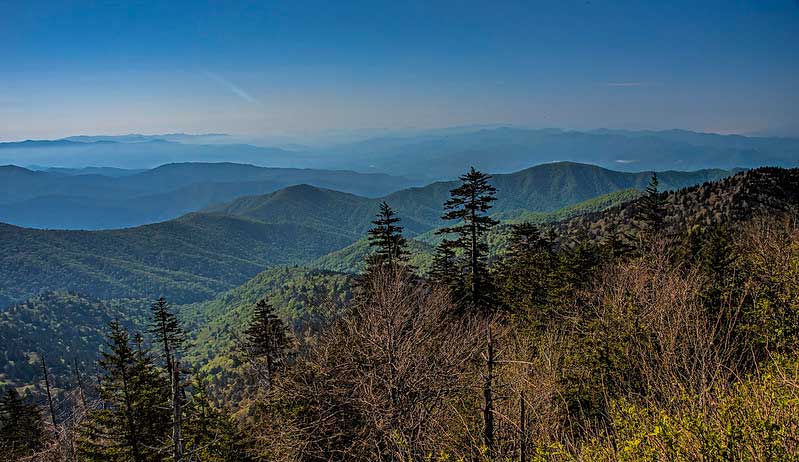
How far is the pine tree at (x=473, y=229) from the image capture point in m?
26.7

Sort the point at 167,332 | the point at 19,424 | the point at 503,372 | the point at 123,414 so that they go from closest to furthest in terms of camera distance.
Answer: the point at 503,372 < the point at 123,414 < the point at 167,332 < the point at 19,424

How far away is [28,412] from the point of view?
108 feet

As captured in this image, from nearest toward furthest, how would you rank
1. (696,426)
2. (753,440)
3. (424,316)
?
(753,440) < (696,426) < (424,316)

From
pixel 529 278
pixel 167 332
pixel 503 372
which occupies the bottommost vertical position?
pixel 167 332

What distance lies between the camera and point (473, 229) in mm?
27734

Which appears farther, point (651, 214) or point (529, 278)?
point (651, 214)

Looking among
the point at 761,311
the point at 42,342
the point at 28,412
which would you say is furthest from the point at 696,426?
the point at 42,342

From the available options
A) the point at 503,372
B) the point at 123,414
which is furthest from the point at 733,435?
the point at 123,414

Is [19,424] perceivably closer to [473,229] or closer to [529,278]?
[473,229]

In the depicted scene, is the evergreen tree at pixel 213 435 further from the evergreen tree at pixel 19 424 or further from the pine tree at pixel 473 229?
the evergreen tree at pixel 19 424

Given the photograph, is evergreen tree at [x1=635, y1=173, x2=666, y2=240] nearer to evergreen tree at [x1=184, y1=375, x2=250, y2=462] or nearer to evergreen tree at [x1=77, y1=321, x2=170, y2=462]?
evergreen tree at [x1=184, y1=375, x2=250, y2=462]

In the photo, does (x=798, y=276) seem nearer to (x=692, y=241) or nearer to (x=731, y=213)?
(x=692, y=241)

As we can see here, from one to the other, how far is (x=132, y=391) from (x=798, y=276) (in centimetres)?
2981

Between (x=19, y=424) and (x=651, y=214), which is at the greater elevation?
(x=651, y=214)
